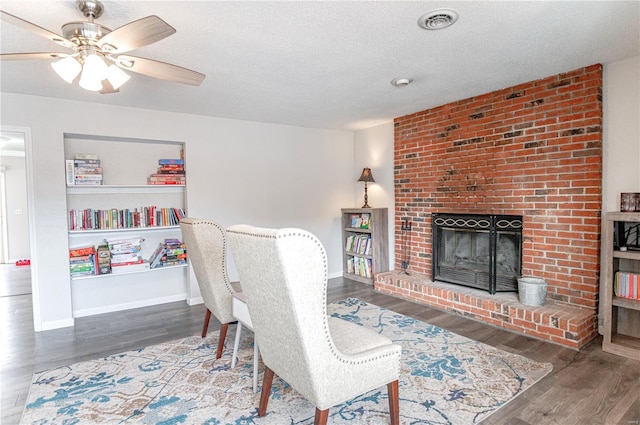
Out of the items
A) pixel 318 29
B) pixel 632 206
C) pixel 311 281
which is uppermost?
pixel 318 29

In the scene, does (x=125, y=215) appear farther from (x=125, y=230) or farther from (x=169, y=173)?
(x=169, y=173)

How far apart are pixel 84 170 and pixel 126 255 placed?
1029mm

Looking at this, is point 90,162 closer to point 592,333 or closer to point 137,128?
point 137,128

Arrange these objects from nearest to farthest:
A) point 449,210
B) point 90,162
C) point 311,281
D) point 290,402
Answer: point 311,281 < point 290,402 < point 90,162 < point 449,210

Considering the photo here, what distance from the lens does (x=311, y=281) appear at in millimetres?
1393

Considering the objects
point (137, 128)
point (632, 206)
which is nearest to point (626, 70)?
point (632, 206)

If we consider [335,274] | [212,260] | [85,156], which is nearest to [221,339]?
[212,260]

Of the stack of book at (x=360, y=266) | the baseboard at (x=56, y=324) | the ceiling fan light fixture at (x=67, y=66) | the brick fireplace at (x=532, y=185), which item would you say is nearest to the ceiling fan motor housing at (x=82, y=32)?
the ceiling fan light fixture at (x=67, y=66)

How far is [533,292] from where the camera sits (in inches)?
123

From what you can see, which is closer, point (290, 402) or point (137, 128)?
point (290, 402)

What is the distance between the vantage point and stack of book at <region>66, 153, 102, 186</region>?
3.61 metres

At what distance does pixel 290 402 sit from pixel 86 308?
3.07m

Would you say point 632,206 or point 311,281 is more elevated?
point 632,206

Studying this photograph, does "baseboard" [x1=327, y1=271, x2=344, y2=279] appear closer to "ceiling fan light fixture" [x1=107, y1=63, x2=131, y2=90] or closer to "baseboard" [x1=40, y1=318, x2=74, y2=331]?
"baseboard" [x1=40, y1=318, x2=74, y2=331]
